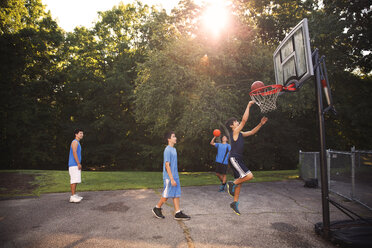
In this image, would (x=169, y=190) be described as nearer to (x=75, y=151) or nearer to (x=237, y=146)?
(x=237, y=146)

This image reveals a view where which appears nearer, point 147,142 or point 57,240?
point 57,240

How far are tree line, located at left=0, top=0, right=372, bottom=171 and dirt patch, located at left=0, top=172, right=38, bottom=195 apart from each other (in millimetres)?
6291

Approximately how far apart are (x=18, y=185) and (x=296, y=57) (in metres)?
10.5

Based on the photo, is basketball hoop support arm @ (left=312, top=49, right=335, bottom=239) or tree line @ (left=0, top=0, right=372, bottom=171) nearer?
basketball hoop support arm @ (left=312, top=49, right=335, bottom=239)

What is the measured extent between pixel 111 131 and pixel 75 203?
842 inches

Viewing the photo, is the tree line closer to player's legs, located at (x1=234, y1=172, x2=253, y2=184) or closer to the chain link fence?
the chain link fence

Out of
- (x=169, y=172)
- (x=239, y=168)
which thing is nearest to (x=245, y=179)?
(x=239, y=168)

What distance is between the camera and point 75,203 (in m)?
7.09

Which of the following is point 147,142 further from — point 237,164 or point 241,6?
point 237,164

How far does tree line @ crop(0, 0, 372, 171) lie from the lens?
13883 mm

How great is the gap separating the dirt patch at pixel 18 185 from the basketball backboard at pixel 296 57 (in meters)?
8.80

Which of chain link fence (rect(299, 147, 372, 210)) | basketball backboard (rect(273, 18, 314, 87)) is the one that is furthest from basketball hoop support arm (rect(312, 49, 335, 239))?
chain link fence (rect(299, 147, 372, 210))

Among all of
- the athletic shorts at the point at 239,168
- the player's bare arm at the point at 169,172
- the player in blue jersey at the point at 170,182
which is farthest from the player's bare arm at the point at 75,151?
the athletic shorts at the point at 239,168

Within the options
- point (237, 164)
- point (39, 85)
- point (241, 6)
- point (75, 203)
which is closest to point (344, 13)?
point (241, 6)
